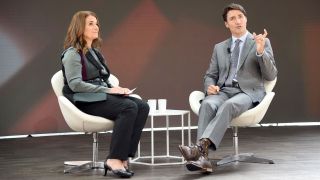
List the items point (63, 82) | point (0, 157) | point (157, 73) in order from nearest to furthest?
point (63, 82) < point (0, 157) < point (157, 73)

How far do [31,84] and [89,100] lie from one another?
10.0ft

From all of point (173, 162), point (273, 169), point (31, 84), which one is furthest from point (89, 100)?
point (31, 84)

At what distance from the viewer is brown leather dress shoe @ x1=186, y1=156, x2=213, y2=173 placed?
338 cm

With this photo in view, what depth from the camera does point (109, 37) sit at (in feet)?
22.3

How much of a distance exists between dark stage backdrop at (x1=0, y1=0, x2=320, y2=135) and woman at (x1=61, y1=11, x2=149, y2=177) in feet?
9.29

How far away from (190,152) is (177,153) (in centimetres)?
132

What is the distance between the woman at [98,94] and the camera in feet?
11.7

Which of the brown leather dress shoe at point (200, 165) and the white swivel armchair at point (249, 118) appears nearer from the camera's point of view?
the brown leather dress shoe at point (200, 165)

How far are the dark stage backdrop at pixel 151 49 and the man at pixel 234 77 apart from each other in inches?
110

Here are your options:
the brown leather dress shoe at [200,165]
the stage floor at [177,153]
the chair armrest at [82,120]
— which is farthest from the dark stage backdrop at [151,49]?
the brown leather dress shoe at [200,165]

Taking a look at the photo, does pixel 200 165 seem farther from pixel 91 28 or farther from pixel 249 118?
pixel 91 28

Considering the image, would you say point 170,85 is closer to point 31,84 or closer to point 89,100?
point 31,84

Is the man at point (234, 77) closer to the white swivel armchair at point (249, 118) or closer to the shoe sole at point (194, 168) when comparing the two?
the white swivel armchair at point (249, 118)

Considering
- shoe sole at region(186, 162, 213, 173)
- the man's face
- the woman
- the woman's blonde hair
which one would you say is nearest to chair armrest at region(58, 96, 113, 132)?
the woman
